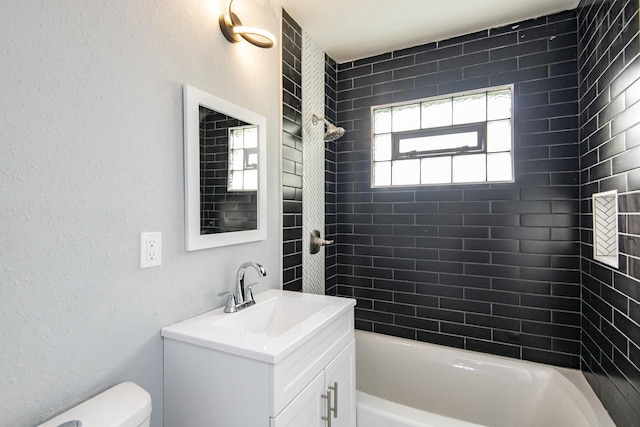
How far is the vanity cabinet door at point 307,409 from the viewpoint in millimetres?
1035

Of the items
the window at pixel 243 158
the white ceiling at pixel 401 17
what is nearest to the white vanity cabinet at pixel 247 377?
the window at pixel 243 158

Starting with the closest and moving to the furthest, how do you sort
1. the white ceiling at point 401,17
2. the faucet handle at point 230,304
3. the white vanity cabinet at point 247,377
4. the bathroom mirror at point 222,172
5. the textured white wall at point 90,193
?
the textured white wall at point 90,193 → the white vanity cabinet at point 247,377 → the bathroom mirror at point 222,172 → the faucet handle at point 230,304 → the white ceiling at point 401,17

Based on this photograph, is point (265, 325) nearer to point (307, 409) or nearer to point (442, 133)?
point (307, 409)

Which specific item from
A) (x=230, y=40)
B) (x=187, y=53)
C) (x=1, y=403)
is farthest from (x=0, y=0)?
(x=1, y=403)

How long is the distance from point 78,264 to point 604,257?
2.20 m

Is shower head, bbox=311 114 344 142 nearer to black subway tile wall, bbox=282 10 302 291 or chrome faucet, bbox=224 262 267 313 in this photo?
black subway tile wall, bbox=282 10 302 291

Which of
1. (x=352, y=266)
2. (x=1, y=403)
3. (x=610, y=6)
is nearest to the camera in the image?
(x=1, y=403)

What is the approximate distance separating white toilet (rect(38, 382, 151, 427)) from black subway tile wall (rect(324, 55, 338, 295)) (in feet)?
5.38

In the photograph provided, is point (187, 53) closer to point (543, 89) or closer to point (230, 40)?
point (230, 40)

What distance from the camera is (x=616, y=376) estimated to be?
1.37 m

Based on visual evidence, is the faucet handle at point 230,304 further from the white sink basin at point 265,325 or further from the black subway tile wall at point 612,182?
the black subway tile wall at point 612,182

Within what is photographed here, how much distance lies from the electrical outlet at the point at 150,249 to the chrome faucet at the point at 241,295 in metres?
0.38

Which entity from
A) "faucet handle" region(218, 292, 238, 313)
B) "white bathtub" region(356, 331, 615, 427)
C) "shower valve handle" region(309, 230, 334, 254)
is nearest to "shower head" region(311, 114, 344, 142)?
"shower valve handle" region(309, 230, 334, 254)

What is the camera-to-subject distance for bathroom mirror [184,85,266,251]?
130 cm
